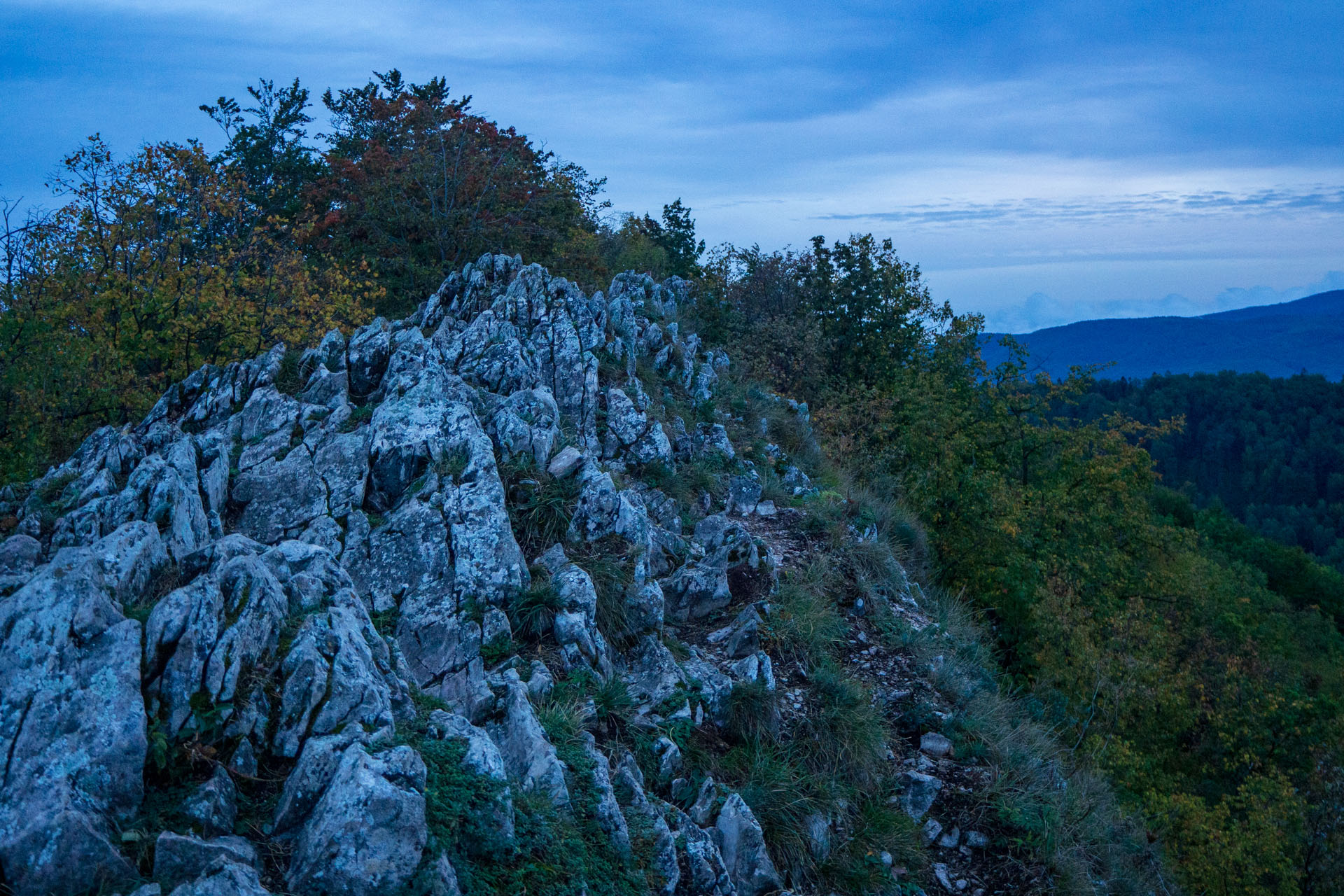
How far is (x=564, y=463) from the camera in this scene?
31.3ft

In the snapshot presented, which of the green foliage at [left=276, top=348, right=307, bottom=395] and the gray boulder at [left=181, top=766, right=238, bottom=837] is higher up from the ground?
the green foliage at [left=276, top=348, right=307, bottom=395]

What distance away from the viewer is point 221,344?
15.6 metres

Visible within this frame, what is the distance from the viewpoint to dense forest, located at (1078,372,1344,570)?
101875mm

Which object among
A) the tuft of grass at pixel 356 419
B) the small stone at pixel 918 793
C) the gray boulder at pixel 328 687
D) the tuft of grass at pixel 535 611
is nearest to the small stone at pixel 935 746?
the small stone at pixel 918 793

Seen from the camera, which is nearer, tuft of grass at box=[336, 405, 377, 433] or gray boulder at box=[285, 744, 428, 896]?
gray boulder at box=[285, 744, 428, 896]

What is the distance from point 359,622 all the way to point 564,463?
4.16 meters

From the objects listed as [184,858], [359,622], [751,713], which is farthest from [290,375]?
Answer: [184,858]

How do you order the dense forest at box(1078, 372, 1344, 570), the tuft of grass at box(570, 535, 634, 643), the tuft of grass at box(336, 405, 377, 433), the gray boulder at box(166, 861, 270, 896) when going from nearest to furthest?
the gray boulder at box(166, 861, 270, 896) → the tuft of grass at box(570, 535, 634, 643) → the tuft of grass at box(336, 405, 377, 433) → the dense forest at box(1078, 372, 1344, 570)

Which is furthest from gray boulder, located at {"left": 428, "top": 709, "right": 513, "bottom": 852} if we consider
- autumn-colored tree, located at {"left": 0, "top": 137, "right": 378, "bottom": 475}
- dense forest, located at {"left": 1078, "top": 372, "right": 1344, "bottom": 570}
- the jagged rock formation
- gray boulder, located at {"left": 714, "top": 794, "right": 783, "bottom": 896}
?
dense forest, located at {"left": 1078, "top": 372, "right": 1344, "bottom": 570}

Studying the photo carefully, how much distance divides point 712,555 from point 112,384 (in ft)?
36.0

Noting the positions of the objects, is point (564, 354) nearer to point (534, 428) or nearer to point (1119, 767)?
point (534, 428)

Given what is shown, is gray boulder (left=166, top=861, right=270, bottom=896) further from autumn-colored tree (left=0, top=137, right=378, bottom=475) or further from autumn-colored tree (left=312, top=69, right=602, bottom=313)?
autumn-colored tree (left=312, top=69, right=602, bottom=313)

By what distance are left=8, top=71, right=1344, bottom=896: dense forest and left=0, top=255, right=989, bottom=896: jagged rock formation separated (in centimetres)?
377

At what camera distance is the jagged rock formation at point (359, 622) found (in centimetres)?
396
